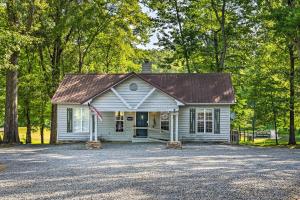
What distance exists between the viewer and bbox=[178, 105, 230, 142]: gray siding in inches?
1123

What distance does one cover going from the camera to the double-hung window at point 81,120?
28889 millimetres

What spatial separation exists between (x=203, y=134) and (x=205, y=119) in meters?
1.00

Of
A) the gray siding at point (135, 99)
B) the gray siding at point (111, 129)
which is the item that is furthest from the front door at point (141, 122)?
the gray siding at point (135, 99)

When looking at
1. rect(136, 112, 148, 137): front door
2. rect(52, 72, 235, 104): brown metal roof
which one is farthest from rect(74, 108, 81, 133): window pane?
rect(136, 112, 148, 137): front door

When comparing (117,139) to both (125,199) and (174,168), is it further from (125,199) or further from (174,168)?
(125,199)

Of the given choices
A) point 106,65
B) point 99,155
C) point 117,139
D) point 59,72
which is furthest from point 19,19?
point 106,65

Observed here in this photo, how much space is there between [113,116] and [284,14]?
1348cm

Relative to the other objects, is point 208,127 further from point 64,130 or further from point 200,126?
point 64,130

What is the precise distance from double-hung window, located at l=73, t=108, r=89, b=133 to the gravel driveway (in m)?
8.14

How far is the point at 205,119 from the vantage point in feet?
94.2

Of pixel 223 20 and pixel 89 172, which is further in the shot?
pixel 223 20

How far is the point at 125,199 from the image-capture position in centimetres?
1054

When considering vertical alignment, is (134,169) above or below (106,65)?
below

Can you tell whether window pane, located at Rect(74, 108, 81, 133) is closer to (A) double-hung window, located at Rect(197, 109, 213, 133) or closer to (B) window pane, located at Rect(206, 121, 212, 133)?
(A) double-hung window, located at Rect(197, 109, 213, 133)
